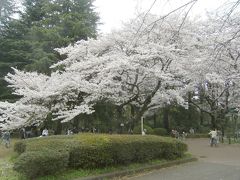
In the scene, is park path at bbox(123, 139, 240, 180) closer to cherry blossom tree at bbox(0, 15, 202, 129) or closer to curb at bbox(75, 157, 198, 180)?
curb at bbox(75, 157, 198, 180)

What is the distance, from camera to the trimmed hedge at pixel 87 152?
9484 mm

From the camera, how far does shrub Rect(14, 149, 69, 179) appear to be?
9297 millimetres

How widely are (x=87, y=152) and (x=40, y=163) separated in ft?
6.69

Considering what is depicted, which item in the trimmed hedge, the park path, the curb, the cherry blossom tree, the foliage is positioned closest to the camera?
the trimmed hedge

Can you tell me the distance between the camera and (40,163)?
945 cm

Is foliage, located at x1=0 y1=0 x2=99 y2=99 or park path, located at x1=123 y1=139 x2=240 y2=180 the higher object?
foliage, located at x1=0 y1=0 x2=99 y2=99

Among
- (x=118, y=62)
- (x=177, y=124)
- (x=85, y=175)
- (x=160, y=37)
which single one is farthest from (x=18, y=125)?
(x=177, y=124)

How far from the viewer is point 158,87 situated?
62.1ft

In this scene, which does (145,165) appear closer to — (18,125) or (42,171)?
(42,171)

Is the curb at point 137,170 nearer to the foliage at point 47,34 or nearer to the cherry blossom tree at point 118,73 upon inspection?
the cherry blossom tree at point 118,73

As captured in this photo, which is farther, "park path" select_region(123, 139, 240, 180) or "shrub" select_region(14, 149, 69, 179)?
"park path" select_region(123, 139, 240, 180)

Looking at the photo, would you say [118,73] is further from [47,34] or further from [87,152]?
[47,34]

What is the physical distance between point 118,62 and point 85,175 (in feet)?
24.3

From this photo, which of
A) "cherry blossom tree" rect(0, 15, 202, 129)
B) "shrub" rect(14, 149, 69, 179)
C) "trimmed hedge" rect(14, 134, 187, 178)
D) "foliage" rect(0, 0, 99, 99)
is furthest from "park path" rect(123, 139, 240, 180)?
"foliage" rect(0, 0, 99, 99)
